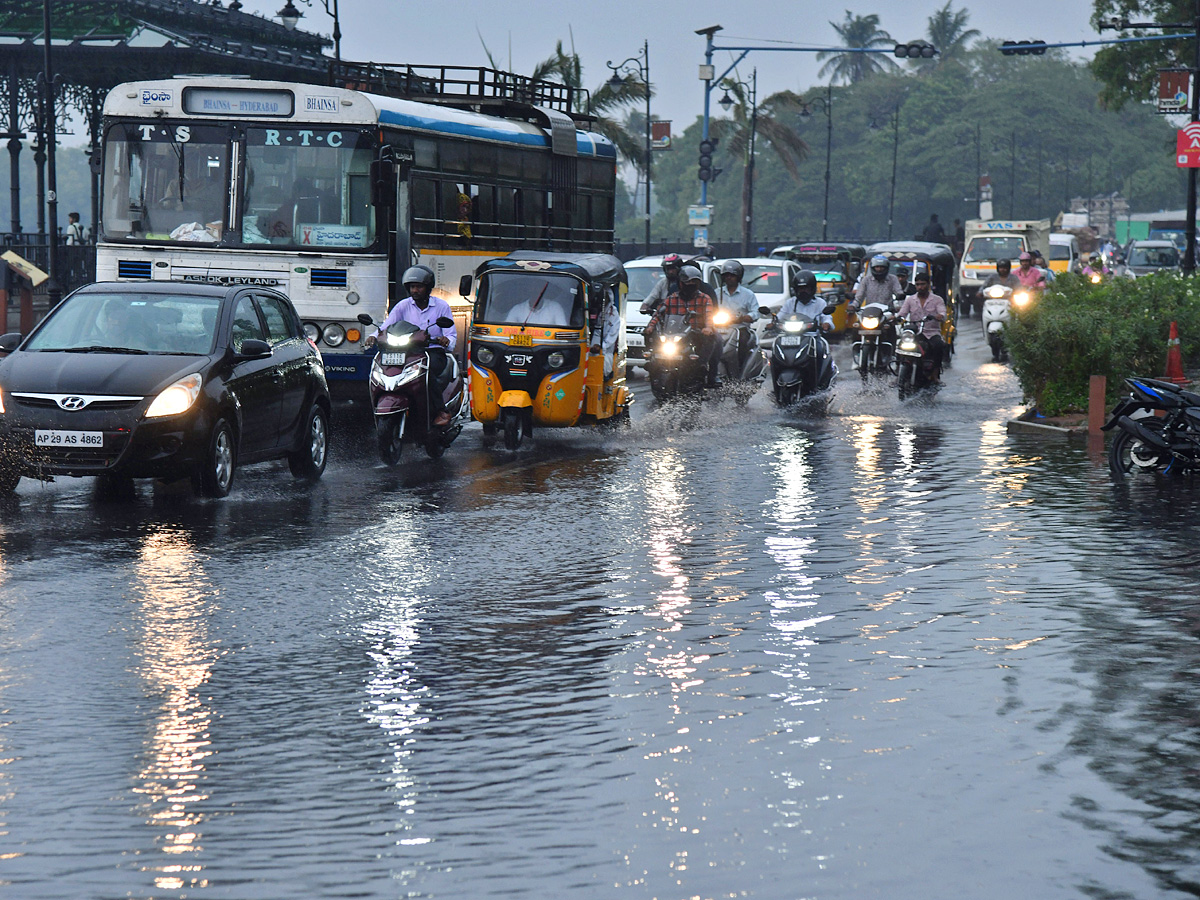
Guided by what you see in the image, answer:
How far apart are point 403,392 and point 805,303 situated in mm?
8095

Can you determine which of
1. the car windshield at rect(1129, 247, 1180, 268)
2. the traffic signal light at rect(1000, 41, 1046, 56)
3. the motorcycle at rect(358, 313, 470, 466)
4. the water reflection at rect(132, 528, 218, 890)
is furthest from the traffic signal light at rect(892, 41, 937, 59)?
the water reflection at rect(132, 528, 218, 890)

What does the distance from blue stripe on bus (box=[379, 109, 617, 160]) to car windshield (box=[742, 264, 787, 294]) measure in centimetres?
647

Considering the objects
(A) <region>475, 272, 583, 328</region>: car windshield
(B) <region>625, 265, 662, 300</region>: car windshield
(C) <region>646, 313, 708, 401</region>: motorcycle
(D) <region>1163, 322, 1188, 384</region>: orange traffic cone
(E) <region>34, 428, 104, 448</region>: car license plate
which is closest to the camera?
(E) <region>34, 428, 104, 448</region>: car license plate

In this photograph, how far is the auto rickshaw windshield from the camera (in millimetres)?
16719

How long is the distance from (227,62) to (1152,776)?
42.1 meters

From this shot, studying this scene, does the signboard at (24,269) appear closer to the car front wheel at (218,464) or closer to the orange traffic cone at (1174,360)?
the car front wheel at (218,464)

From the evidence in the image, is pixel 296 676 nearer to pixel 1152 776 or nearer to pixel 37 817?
pixel 37 817

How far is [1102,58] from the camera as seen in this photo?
5366 cm

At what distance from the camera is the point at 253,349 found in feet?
41.9

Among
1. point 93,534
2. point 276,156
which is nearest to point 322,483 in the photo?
point 93,534

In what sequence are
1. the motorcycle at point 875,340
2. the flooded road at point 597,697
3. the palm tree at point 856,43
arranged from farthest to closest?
the palm tree at point 856,43 → the motorcycle at point 875,340 → the flooded road at point 597,697

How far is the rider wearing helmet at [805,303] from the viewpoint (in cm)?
2156

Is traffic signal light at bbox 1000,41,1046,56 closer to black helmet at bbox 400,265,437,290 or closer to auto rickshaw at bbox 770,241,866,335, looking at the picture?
auto rickshaw at bbox 770,241,866,335

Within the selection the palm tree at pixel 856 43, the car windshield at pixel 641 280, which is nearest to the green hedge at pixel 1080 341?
the car windshield at pixel 641 280
